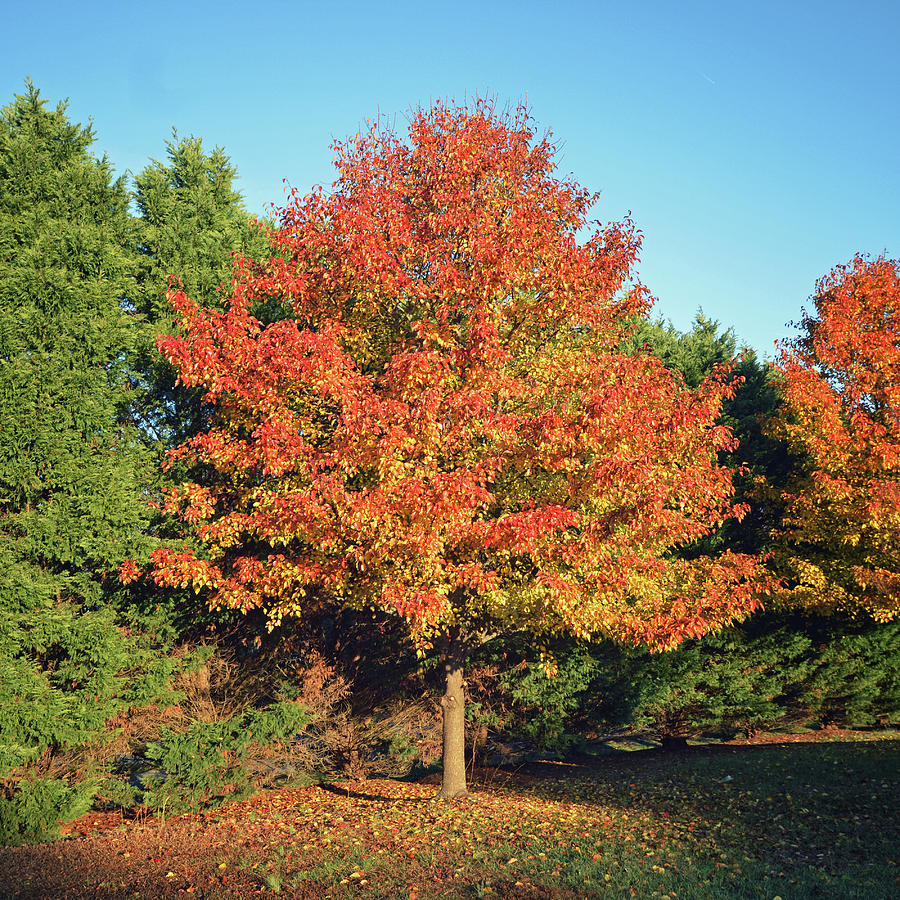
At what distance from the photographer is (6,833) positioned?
8.87 m

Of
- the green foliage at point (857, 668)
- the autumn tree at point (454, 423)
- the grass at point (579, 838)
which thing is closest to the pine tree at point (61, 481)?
the autumn tree at point (454, 423)

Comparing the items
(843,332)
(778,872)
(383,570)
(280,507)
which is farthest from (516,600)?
(843,332)

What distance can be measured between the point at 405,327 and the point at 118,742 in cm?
780

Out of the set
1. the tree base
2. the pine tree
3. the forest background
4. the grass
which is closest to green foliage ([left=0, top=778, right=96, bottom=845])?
the forest background

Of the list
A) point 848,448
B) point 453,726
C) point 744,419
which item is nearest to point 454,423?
point 453,726

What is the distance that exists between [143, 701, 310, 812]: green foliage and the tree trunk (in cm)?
241

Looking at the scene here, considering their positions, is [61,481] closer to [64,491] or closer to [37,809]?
[64,491]

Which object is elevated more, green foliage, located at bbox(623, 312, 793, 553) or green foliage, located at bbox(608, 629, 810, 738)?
green foliage, located at bbox(623, 312, 793, 553)

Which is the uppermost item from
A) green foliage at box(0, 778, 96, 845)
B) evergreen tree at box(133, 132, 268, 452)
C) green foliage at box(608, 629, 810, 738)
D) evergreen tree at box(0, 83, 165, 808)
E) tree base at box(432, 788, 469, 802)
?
Answer: evergreen tree at box(133, 132, 268, 452)

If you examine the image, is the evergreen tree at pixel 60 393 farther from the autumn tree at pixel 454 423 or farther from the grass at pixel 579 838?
the grass at pixel 579 838

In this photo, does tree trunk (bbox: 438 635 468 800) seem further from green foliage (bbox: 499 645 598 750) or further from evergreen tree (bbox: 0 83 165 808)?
evergreen tree (bbox: 0 83 165 808)

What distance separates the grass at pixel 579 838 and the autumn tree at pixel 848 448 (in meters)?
3.38

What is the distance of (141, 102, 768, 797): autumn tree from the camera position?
29.3ft

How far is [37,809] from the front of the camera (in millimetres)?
9148
